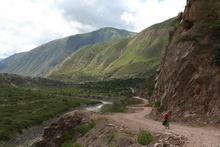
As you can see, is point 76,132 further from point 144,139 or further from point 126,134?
point 144,139

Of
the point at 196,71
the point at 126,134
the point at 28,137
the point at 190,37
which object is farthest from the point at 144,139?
the point at 28,137

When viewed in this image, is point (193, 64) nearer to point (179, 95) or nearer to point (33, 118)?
point (179, 95)

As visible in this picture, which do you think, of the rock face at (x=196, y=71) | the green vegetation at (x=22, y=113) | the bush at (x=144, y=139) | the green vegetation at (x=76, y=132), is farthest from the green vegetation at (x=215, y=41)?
the green vegetation at (x=22, y=113)

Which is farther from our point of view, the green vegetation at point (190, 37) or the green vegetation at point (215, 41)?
the green vegetation at point (190, 37)

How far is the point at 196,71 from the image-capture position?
35.8 metres

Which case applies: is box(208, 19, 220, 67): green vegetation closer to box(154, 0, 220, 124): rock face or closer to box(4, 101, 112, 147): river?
box(154, 0, 220, 124): rock face

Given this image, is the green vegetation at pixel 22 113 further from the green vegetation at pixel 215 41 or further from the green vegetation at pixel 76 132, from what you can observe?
the green vegetation at pixel 215 41

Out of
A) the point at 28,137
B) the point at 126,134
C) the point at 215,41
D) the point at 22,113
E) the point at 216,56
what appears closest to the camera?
the point at 126,134

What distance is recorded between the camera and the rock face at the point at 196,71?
3222cm

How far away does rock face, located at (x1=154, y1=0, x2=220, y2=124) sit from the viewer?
3222cm

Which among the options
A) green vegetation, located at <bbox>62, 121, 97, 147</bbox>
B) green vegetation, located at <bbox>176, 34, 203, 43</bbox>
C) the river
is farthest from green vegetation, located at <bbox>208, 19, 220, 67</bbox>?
the river

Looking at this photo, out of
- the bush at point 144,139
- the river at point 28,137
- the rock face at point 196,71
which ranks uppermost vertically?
the rock face at point 196,71

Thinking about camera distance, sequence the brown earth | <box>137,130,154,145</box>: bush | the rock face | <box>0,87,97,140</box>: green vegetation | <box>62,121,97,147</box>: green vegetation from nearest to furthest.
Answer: <box>137,130,154,145</box>: bush → the brown earth → <box>62,121,97,147</box>: green vegetation → the rock face → <box>0,87,97,140</box>: green vegetation

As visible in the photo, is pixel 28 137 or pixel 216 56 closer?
pixel 216 56
